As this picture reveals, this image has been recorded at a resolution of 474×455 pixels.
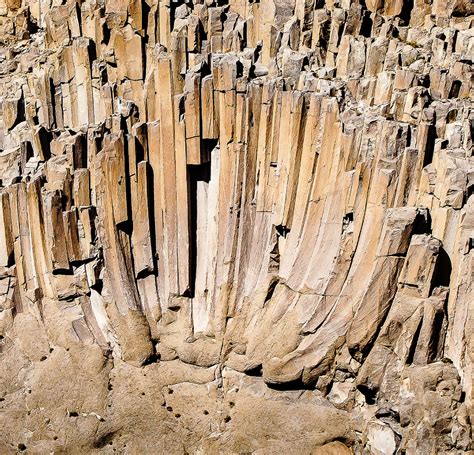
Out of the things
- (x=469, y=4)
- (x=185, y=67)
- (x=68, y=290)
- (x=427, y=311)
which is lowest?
(x=68, y=290)

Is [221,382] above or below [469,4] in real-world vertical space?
below

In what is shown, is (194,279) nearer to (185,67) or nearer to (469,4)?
(185,67)

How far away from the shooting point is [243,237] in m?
35.2

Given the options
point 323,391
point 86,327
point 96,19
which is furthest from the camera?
point 96,19

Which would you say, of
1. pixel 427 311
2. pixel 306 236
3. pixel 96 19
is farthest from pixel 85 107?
pixel 427 311

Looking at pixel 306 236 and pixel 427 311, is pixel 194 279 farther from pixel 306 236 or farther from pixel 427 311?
pixel 427 311

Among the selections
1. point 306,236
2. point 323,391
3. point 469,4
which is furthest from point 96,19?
point 323,391

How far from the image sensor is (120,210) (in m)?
34.8

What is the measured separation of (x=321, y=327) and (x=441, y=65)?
1499 cm

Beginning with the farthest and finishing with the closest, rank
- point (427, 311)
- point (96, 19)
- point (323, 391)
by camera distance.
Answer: point (96, 19) → point (323, 391) → point (427, 311)

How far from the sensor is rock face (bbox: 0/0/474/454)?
1145 inches

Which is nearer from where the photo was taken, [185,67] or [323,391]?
[323,391]

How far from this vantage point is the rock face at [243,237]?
29094mm

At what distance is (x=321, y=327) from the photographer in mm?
31734
